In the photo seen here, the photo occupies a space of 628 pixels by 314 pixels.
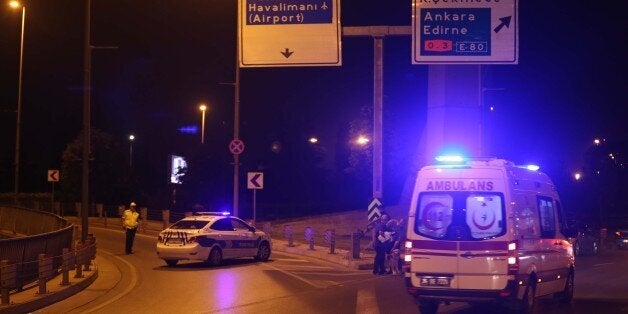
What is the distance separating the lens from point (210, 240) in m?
22.7

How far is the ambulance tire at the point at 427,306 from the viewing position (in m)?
12.8

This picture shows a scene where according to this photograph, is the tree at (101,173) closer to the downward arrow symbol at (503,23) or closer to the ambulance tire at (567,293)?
the downward arrow symbol at (503,23)

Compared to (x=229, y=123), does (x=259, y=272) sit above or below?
below

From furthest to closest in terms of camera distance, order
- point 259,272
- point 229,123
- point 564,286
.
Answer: point 229,123 < point 259,272 < point 564,286

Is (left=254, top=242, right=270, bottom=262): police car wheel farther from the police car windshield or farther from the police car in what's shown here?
the police car windshield

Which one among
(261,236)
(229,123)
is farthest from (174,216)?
(261,236)

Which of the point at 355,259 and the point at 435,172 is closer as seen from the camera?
the point at 435,172

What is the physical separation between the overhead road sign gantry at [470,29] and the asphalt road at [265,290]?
5606mm

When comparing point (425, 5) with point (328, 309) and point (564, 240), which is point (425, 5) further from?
point (328, 309)

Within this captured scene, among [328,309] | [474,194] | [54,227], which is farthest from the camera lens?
[54,227]

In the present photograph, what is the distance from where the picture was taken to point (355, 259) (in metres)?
24.4

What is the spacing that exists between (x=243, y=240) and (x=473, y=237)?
1298cm

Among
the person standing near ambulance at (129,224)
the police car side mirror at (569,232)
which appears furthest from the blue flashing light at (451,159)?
the person standing near ambulance at (129,224)

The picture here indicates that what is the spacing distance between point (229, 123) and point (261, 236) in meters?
35.4
